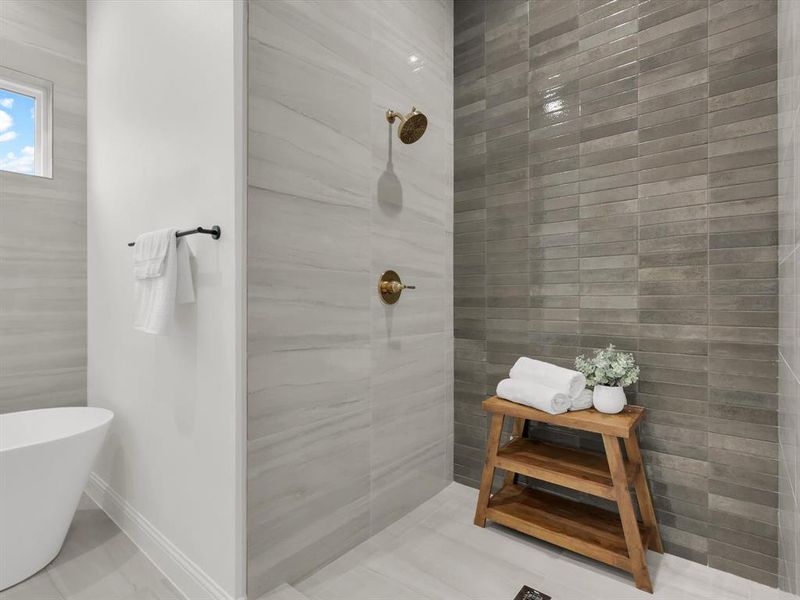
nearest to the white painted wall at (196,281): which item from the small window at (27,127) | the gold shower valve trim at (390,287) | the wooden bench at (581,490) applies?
the small window at (27,127)

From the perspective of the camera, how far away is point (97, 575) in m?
1.55

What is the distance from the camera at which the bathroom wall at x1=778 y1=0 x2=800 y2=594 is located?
939mm

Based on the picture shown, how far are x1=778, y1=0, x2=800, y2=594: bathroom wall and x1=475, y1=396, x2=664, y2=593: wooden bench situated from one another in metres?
0.42

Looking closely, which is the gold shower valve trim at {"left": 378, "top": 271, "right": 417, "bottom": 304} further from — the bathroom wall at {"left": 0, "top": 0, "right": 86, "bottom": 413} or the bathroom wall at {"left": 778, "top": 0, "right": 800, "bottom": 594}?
the bathroom wall at {"left": 0, "top": 0, "right": 86, "bottom": 413}

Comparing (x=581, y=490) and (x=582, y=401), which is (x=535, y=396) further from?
(x=581, y=490)

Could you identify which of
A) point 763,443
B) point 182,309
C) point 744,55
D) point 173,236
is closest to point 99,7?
point 173,236

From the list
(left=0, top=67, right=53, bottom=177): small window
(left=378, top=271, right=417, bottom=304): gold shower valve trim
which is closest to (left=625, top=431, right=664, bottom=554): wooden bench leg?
(left=378, top=271, right=417, bottom=304): gold shower valve trim

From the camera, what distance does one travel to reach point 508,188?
2.09 m

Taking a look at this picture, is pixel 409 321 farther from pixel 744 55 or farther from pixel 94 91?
pixel 94 91

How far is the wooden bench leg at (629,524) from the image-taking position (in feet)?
4.81

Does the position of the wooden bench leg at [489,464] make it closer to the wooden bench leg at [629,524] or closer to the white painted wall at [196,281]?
the wooden bench leg at [629,524]

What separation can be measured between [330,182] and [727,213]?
4.78 ft

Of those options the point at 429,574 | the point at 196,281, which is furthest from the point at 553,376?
the point at 196,281

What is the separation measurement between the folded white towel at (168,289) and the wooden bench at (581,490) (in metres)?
1.24
